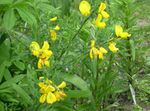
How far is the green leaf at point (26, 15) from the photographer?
1995mm

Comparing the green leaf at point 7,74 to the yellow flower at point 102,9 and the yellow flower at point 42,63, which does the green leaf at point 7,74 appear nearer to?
the yellow flower at point 42,63

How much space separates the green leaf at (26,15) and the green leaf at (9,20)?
4 cm

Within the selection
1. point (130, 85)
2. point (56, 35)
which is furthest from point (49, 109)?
point (130, 85)

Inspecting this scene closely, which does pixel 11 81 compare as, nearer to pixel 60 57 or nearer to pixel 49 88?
pixel 60 57

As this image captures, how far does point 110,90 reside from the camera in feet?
8.35

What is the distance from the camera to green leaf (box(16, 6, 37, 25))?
200 cm

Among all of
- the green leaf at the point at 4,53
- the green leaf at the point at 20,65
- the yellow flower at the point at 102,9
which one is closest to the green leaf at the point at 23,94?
the green leaf at the point at 20,65

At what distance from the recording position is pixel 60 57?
202 centimetres

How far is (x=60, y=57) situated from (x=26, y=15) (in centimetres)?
25

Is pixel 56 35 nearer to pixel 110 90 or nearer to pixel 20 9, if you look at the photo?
pixel 20 9

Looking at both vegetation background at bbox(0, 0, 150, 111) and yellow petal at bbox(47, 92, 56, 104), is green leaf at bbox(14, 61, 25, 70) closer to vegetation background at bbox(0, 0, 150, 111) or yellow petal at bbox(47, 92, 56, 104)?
vegetation background at bbox(0, 0, 150, 111)

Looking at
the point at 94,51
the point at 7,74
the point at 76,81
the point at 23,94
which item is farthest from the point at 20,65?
the point at 94,51

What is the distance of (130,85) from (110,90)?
0.38m

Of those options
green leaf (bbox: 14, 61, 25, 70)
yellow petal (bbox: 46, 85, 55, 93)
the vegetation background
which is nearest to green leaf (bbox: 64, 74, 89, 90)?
the vegetation background
